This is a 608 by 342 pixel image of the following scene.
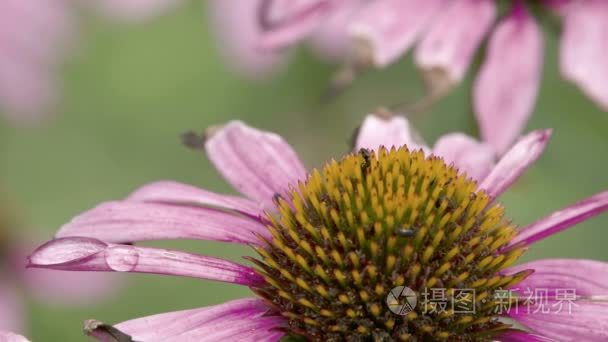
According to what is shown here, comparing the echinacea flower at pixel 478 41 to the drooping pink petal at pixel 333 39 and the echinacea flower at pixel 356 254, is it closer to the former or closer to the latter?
the echinacea flower at pixel 356 254

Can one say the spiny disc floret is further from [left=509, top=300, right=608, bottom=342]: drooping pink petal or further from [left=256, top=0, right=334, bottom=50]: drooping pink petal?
[left=256, top=0, right=334, bottom=50]: drooping pink petal

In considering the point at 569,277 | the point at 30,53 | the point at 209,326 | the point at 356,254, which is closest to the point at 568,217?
the point at 569,277

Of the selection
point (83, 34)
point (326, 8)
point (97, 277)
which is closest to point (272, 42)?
point (326, 8)

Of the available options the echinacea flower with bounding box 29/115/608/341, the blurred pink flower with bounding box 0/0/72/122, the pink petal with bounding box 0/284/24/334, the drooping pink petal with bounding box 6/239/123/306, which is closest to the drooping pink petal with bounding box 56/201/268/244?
the echinacea flower with bounding box 29/115/608/341

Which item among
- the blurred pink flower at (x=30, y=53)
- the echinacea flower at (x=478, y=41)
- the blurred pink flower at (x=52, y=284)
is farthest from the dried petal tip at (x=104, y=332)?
the blurred pink flower at (x=30, y=53)

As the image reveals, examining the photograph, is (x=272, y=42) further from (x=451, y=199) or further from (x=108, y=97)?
(x=108, y=97)

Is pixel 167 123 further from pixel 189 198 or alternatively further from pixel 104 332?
pixel 104 332
